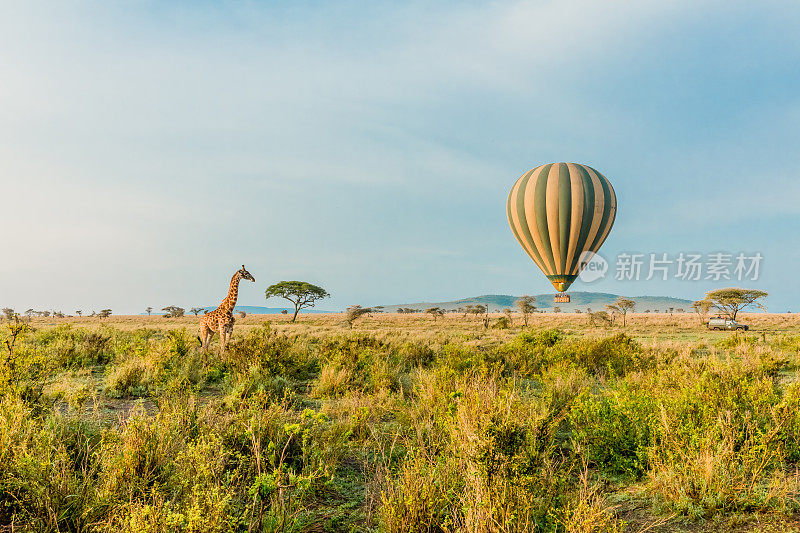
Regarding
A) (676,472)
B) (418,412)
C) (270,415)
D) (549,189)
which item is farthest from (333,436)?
Answer: (549,189)

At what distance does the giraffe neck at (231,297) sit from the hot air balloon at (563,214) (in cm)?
1655

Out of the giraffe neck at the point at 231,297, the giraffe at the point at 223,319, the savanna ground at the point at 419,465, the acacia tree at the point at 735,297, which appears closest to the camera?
the savanna ground at the point at 419,465

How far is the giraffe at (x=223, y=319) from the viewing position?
1287cm

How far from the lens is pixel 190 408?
5465mm

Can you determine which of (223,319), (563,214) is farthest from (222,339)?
(563,214)

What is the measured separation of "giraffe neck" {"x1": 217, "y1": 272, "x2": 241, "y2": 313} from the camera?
13586mm

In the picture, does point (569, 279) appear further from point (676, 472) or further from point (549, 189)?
point (676, 472)

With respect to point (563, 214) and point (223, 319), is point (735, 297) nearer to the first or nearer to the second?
point (563, 214)

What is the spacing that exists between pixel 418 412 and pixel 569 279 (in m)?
21.7

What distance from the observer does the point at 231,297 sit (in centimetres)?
1398

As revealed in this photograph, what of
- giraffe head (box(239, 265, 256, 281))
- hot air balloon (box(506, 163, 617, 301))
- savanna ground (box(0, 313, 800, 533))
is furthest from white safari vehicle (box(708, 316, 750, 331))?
giraffe head (box(239, 265, 256, 281))

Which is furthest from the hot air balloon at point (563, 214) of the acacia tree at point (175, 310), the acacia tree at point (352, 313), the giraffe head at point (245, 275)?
the acacia tree at point (175, 310)

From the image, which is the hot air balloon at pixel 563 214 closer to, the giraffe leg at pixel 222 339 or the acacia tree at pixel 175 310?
the giraffe leg at pixel 222 339

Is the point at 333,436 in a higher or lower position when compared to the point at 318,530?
higher
